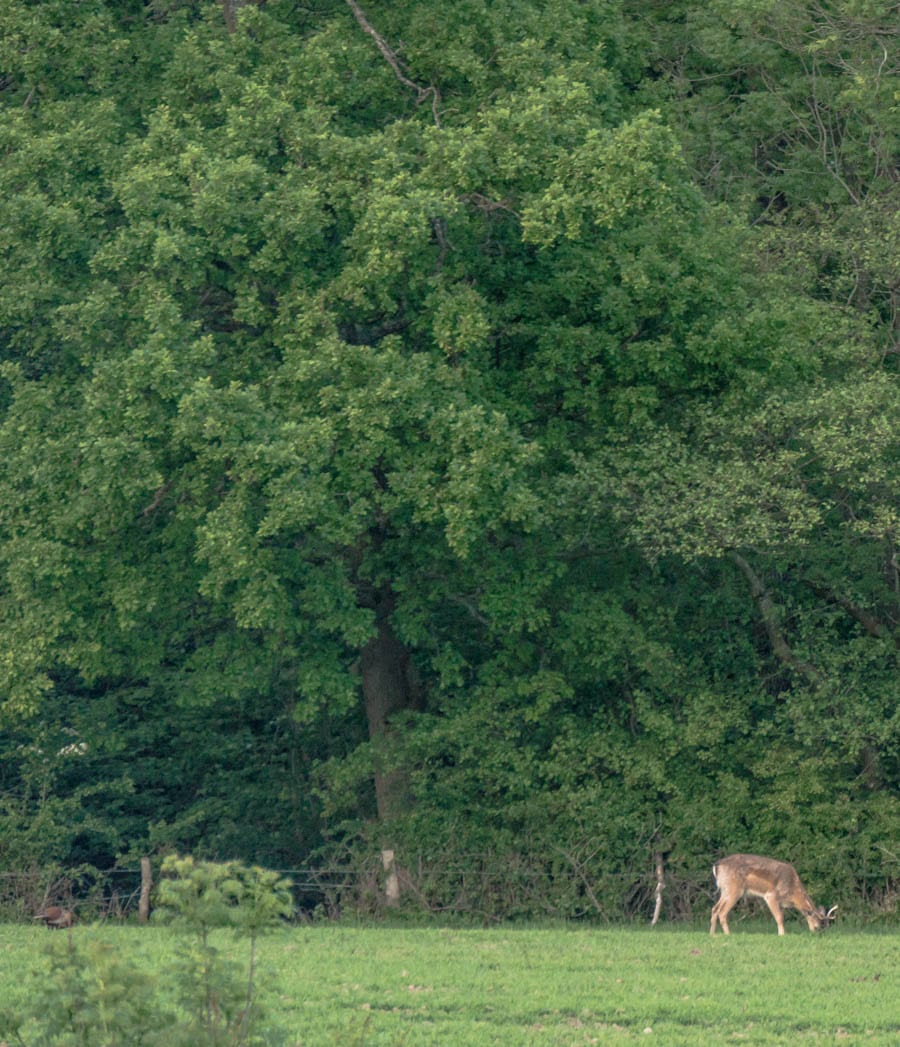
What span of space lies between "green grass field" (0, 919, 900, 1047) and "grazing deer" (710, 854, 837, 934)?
0.47m

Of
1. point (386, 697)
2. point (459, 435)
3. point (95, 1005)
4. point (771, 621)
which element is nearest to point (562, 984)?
point (459, 435)

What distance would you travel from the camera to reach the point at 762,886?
61.5 feet

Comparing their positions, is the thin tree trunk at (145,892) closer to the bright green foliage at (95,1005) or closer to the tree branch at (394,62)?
the tree branch at (394,62)

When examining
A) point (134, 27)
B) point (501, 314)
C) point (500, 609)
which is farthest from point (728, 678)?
point (134, 27)

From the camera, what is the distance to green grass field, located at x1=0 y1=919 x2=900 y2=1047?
1185 centimetres

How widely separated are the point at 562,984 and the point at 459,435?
6410 mm

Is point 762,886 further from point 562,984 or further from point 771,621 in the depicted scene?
point 562,984

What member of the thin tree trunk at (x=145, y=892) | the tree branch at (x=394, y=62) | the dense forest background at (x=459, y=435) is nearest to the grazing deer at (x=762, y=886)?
the dense forest background at (x=459, y=435)

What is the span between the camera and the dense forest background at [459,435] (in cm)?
1842

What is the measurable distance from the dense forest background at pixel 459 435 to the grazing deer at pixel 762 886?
1.50m

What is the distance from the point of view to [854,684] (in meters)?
20.7

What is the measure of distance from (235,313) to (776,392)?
6.52 meters

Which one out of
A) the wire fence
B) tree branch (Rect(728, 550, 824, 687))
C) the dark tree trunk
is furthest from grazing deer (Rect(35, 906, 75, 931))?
tree branch (Rect(728, 550, 824, 687))

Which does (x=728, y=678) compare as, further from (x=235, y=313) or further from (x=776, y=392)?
(x=235, y=313)
